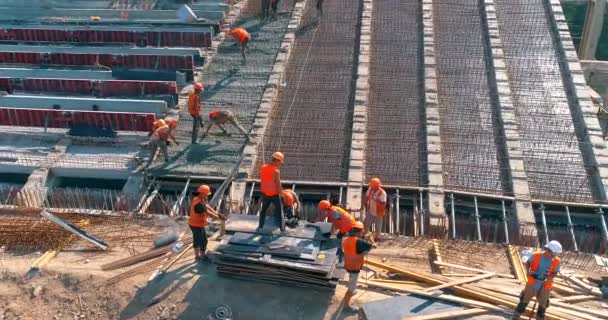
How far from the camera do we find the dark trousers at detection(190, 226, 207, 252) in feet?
34.4

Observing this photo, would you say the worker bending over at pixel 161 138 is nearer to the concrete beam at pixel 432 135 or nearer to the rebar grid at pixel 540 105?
the concrete beam at pixel 432 135

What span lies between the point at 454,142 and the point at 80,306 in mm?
11064

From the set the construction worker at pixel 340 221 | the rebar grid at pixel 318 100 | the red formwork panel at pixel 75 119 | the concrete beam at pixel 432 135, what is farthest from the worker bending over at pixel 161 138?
the concrete beam at pixel 432 135

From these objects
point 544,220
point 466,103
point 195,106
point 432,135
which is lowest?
point 544,220

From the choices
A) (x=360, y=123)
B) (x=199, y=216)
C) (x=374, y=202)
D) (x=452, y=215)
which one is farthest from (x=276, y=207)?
(x=360, y=123)

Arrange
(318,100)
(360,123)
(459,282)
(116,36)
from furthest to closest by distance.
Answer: (116,36) → (318,100) → (360,123) → (459,282)

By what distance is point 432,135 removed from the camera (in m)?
16.2

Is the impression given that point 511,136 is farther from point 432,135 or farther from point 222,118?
point 222,118

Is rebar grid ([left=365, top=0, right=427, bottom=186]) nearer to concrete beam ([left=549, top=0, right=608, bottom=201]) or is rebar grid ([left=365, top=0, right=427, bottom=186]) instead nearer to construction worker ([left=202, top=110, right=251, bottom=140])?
construction worker ([left=202, top=110, right=251, bottom=140])

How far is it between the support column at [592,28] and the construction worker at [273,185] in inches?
920

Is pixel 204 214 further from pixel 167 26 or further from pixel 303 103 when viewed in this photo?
pixel 167 26

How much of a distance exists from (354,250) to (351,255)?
0.15 metres

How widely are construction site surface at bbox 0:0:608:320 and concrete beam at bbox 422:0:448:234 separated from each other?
0.05m

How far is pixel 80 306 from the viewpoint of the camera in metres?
10.4
